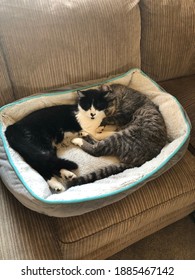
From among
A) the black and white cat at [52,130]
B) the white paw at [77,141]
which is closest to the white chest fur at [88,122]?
the black and white cat at [52,130]

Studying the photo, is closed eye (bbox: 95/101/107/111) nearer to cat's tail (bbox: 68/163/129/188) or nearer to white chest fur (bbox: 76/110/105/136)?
white chest fur (bbox: 76/110/105/136)

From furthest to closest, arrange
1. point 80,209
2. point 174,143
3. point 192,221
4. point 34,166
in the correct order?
point 192,221 → point 174,143 → point 34,166 → point 80,209

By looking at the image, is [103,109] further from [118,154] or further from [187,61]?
[187,61]

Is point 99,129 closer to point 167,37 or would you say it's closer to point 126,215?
point 126,215

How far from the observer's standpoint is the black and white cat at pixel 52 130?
1228 millimetres

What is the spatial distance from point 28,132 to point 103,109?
434mm

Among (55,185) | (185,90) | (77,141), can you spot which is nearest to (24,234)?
(55,185)

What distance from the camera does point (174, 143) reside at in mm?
1326

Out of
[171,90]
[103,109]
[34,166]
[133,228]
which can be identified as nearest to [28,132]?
[34,166]

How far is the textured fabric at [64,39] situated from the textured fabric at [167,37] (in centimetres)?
9

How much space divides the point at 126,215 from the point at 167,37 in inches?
39.9

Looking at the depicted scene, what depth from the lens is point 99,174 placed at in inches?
49.3

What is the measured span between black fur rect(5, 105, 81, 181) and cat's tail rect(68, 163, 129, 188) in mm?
82

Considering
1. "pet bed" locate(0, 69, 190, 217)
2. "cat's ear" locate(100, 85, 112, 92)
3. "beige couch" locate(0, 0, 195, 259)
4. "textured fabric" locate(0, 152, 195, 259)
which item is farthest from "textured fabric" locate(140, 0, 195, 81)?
"textured fabric" locate(0, 152, 195, 259)
